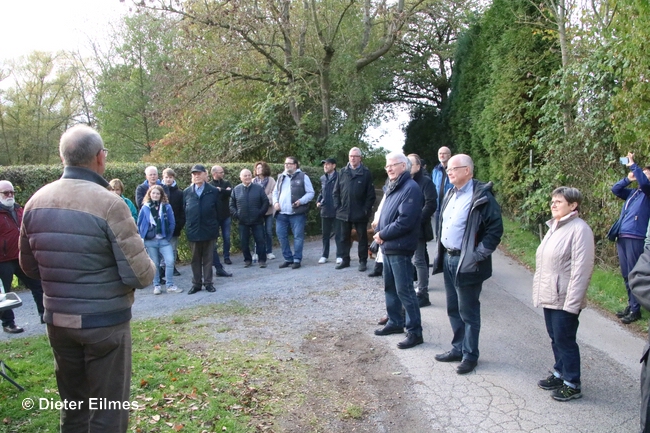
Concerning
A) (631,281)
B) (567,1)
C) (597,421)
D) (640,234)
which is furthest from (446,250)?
(567,1)

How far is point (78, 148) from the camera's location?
2.98m

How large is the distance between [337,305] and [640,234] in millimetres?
3939

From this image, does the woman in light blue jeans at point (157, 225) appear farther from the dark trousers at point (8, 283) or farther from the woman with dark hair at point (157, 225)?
the dark trousers at point (8, 283)

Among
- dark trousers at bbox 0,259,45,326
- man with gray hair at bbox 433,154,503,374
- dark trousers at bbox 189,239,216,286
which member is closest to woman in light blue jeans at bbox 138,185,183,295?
dark trousers at bbox 189,239,216,286

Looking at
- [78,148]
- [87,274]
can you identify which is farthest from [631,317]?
[78,148]

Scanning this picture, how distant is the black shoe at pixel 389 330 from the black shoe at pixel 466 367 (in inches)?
44.2

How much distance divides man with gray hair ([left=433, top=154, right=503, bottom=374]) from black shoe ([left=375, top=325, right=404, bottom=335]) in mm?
807

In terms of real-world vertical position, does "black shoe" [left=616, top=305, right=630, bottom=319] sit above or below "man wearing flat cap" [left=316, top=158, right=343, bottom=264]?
below

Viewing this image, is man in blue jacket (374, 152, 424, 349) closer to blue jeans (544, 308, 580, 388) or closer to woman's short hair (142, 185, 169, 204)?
blue jeans (544, 308, 580, 388)

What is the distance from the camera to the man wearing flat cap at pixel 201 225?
26.6ft

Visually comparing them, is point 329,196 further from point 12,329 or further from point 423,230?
point 12,329

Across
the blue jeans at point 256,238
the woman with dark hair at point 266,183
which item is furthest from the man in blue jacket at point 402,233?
the woman with dark hair at point 266,183

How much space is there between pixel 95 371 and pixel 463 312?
3.26 m

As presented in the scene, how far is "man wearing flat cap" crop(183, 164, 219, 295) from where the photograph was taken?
812cm
